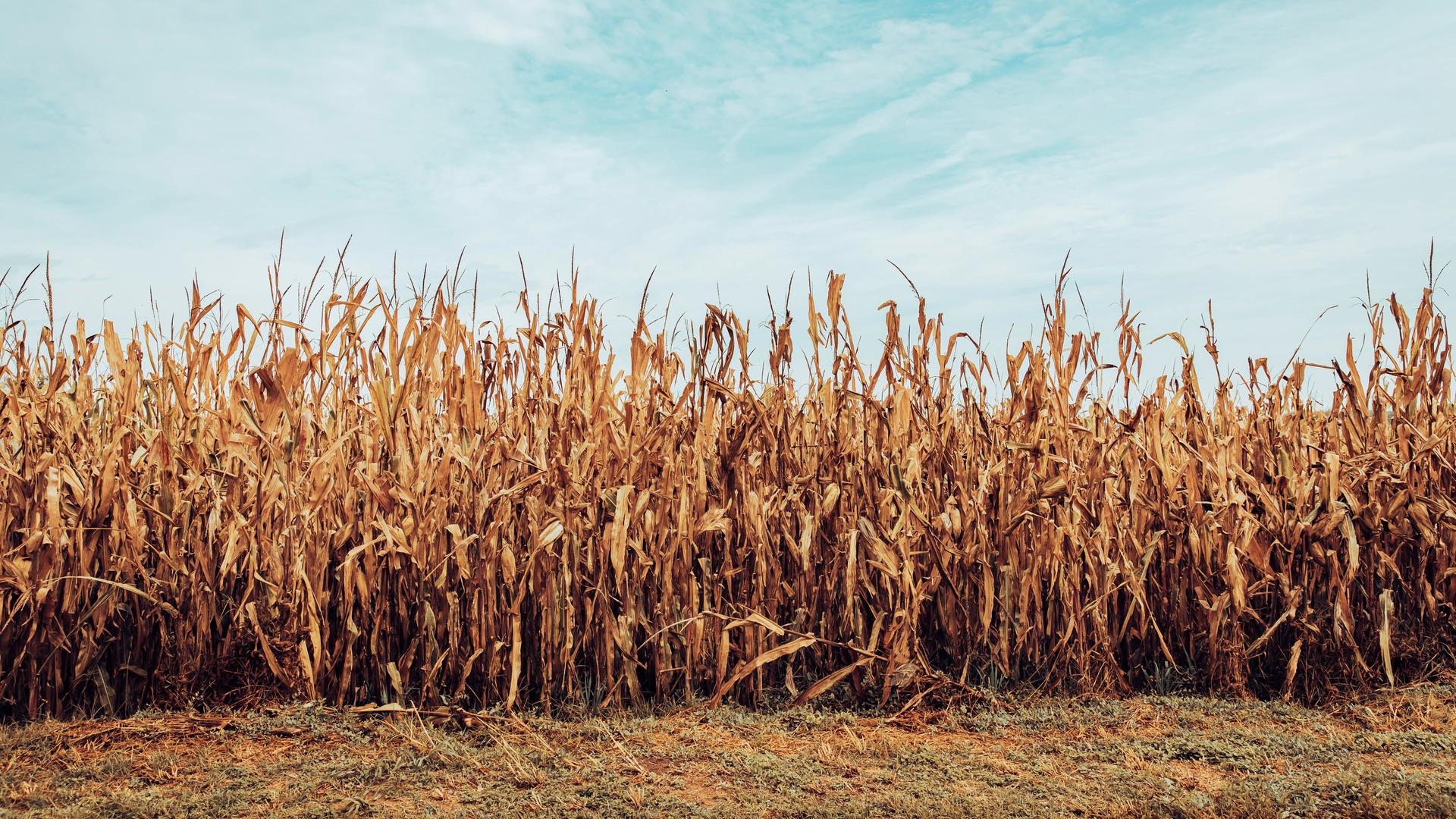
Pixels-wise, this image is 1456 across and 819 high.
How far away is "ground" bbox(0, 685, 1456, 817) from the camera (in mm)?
2396

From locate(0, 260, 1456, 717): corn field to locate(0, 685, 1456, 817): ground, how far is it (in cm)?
15

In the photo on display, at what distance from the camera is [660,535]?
305 cm

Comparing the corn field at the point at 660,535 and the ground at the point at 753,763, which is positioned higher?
the corn field at the point at 660,535

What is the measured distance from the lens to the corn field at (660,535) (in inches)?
115

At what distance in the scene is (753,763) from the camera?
258 cm

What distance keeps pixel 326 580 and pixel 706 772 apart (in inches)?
50.4

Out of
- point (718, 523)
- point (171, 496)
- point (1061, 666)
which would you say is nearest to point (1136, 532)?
point (1061, 666)

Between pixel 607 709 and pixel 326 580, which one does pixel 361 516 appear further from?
pixel 607 709

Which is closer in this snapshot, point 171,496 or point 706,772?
point 706,772

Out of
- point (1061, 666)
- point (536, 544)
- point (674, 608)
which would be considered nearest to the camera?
point (536, 544)

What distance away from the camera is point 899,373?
11.0 feet

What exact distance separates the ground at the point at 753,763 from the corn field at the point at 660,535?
5.9 inches

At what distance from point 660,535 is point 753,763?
2.48 feet

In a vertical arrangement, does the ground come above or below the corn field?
below
